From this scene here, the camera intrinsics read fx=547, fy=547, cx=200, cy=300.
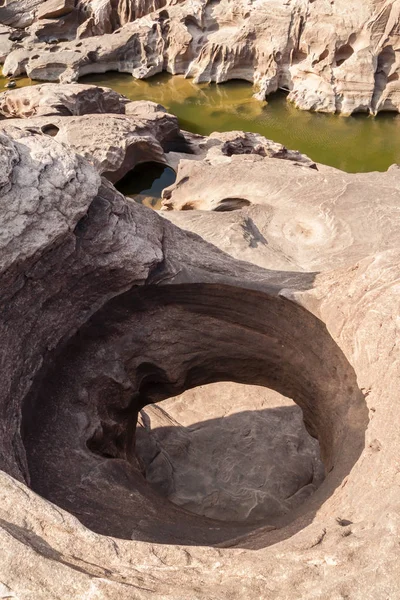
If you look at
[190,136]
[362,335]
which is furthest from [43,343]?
[190,136]

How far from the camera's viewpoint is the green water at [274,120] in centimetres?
1320

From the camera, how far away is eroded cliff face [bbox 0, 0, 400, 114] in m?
13.4

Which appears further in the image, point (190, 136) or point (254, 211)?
point (190, 136)

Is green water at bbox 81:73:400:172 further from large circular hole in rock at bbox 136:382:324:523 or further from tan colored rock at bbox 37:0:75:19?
large circular hole in rock at bbox 136:382:324:523

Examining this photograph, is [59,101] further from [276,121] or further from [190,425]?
[190,425]

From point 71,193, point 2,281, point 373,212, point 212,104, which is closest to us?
point 2,281

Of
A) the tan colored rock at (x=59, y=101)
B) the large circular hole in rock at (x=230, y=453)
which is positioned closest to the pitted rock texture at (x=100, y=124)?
the tan colored rock at (x=59, y=101)

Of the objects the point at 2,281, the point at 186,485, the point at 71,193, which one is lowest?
the point at 186,485

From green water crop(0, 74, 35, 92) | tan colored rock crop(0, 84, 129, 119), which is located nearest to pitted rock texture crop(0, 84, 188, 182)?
tan colored rock crop(0, 84, 129, 119)

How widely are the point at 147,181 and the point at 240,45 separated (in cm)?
589

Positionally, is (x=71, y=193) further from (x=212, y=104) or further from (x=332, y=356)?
(x=212, y=104)

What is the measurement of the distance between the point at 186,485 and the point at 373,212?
4.14 metres

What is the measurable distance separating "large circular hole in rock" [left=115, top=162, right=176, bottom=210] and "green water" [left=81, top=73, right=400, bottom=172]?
268cm

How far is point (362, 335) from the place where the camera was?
4.07 m
